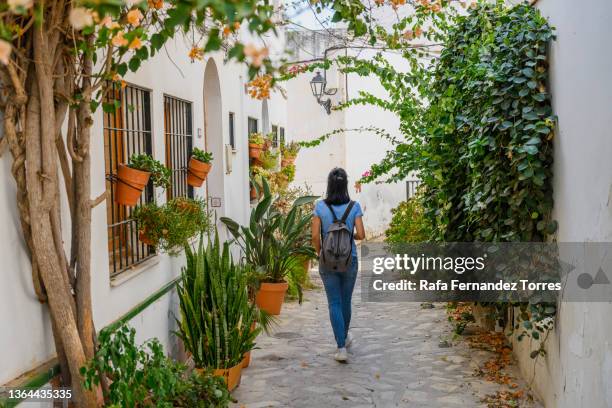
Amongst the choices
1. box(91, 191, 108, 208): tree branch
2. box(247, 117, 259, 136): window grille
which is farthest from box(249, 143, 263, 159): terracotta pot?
box(91, 191, 108, 208): tree branch

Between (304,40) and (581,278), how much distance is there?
12.9 metres

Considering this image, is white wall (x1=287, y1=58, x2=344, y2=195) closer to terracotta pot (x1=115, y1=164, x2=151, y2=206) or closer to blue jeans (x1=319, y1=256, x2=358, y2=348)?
blue jeans (x1=319, y1=256, x2=358, y2=348)

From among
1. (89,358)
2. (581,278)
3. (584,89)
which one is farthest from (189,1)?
(581,278)

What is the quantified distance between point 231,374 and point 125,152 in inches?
75.3

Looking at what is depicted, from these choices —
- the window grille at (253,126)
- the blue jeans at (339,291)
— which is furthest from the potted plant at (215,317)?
the window grille at (253,126)

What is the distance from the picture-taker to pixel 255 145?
10.1 m

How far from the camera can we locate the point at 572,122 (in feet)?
12.8

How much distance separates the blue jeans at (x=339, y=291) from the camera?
6074mm

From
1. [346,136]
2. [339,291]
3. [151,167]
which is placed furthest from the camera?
[346,136]

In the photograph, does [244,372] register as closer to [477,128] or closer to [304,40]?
[477,128]

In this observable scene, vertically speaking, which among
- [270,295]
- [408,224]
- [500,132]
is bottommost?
[270,295]

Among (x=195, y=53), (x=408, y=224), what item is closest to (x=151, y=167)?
(x=195, y=53)

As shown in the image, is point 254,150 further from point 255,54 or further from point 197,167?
point 255,54
